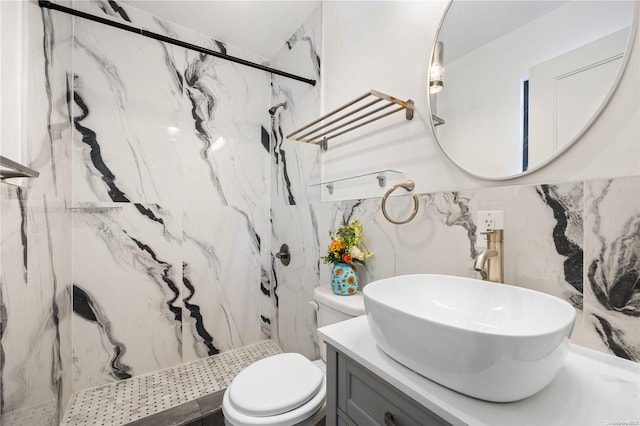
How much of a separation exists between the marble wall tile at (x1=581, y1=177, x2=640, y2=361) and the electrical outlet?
0.65 ft

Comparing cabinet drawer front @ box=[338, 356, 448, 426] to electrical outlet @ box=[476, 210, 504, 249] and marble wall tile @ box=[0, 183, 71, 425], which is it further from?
marble wall tile @ box=[0, 183, 71, 425]

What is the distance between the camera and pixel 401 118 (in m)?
1.21

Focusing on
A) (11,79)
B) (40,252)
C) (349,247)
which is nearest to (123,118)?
(11,79)

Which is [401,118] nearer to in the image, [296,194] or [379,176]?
[379,176]

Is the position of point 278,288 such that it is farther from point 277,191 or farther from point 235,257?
point 277,191

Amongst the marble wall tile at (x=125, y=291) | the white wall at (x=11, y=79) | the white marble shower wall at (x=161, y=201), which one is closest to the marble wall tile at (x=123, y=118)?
the white marble shower wall at (x=161, y=201)

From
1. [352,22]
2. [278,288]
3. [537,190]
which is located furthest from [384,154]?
[278,288]

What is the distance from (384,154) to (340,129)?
1.28 feet

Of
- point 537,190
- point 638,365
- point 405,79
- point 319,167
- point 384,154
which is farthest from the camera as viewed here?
point 319,167

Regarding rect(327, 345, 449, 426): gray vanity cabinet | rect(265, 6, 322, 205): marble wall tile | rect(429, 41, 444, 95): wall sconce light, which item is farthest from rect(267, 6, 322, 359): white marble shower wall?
rect(327, 345, 449, 426): gray vanity cabinet

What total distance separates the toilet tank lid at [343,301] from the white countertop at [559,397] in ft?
1.43

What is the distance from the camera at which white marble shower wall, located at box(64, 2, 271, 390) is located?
1.71m

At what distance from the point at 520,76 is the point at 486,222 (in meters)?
0.47

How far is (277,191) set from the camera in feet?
7.42
